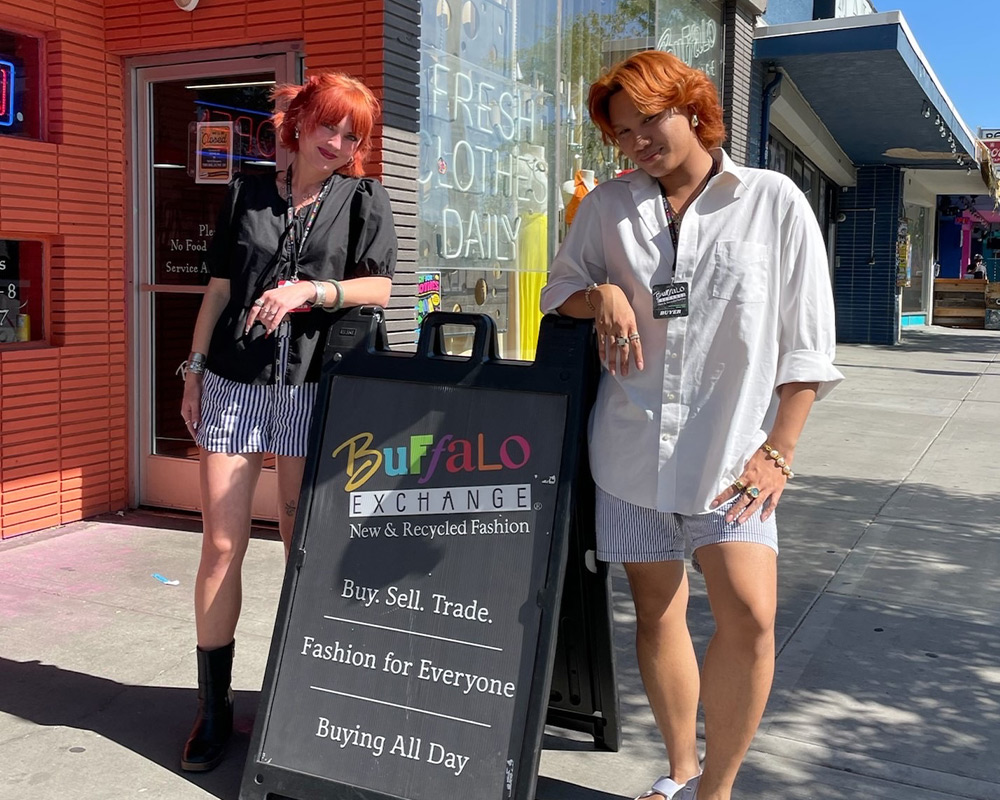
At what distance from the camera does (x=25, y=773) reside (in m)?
2.93

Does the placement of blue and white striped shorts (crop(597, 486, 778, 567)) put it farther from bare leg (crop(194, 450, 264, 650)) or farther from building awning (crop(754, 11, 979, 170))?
building awning (crop(754, 11, 979, 170))

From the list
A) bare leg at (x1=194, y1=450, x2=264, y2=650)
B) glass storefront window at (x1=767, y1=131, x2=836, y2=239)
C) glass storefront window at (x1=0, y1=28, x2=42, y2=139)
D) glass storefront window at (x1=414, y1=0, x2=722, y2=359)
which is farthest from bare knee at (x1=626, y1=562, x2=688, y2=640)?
glass storefront window at (x1=767, y1=131, x2=836, y2=239)

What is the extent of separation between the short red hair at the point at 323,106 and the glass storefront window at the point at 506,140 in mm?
2437

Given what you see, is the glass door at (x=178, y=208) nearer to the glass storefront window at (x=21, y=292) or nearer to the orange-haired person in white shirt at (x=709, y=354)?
the glass storefront window at (x=21, y=292)

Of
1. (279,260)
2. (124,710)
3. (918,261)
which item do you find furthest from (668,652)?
(918,261)

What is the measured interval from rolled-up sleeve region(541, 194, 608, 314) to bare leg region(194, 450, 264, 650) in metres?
0.98

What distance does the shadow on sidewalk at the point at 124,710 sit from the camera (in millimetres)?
3047

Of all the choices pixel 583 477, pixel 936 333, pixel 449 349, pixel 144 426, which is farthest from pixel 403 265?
pixel 936 333

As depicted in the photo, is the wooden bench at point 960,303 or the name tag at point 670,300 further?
the wooden bench at point 960,303

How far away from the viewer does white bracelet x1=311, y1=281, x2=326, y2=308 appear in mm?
2740

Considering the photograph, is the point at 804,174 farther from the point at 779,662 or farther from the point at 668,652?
the point at 668,652

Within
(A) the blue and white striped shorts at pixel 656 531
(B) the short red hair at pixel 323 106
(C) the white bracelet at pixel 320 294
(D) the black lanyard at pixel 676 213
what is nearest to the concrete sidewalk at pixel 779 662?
(A) the blue and white striped shorts at pixel 656 531

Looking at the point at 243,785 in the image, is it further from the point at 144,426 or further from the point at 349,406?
the point at 144,426

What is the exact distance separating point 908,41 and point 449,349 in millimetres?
6933
